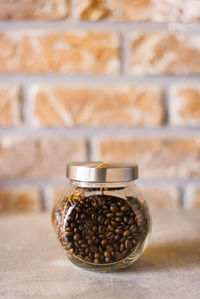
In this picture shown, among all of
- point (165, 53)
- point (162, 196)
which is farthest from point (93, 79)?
point (162, 196)

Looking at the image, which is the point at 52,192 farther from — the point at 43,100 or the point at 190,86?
the point at 190,86

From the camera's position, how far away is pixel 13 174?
0.84 meters

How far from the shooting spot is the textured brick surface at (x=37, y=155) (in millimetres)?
828

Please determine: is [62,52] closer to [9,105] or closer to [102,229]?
[9,105]

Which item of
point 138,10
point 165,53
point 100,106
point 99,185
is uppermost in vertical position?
point 138,10

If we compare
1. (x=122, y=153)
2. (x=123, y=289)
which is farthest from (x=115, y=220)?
(x=122, y=153)

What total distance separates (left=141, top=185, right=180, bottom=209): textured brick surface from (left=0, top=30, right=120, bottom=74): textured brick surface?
1.04 ft

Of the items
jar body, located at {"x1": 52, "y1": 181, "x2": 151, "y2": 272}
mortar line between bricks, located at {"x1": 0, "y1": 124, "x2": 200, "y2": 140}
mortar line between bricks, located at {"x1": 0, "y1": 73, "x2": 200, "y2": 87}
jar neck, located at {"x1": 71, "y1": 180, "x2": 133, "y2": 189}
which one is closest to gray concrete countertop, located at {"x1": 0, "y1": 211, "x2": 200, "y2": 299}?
jar body, located at {"x1": 52, "y1": 181, "x2": 151, "y2": 272}

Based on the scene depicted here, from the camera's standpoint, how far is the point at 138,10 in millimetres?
810

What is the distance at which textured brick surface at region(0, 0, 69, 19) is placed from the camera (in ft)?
2.61

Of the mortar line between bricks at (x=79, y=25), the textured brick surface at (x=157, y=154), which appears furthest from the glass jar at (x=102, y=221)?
the mortar line between bricks at (x=79, y=25)

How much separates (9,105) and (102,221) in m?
0.47

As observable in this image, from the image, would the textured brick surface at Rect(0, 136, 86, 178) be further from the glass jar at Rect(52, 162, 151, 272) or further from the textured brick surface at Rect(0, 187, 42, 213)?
the glass jar at Rect(52, 162, 151, 272)

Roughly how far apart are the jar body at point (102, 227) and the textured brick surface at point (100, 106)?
1.17 feet
